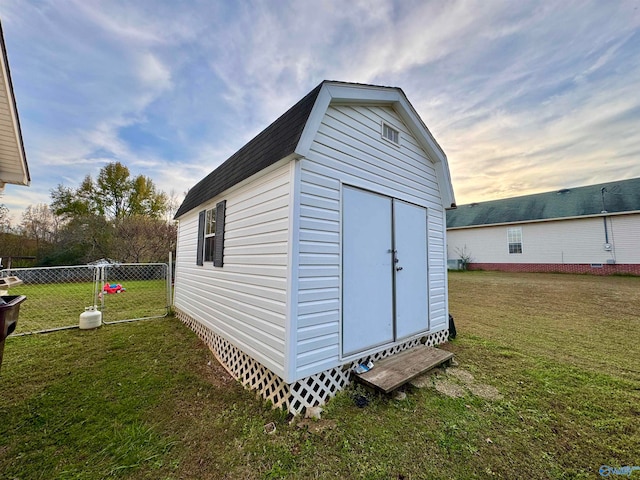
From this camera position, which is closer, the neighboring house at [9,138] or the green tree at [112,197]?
the neighboring house at [9,138]

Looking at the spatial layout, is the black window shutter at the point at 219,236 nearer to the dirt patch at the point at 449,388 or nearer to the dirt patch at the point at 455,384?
the dirt patch at the point at 455,384

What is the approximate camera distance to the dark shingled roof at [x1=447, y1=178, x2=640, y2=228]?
43.0 ft

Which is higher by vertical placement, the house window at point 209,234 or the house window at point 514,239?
the house window at point 514,239

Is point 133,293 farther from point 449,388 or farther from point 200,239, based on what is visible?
point 449,388

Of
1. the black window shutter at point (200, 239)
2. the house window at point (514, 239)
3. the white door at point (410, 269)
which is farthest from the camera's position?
the house window at point (514, 239)

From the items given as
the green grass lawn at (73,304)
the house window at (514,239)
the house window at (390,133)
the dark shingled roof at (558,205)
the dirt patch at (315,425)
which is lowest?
the dirt patch at (315,425)

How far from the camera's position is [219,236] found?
430 centimetres

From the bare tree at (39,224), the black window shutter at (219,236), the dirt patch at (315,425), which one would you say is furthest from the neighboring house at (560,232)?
the bare tree at (39,224)

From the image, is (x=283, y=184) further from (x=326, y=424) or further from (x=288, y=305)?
(x=326, y=424)

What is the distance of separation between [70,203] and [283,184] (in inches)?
855

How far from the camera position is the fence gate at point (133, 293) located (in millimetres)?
6391

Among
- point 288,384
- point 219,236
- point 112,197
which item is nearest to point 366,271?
point 288,384

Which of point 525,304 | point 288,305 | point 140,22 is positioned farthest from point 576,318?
point 140,22

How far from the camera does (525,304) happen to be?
301 inches
